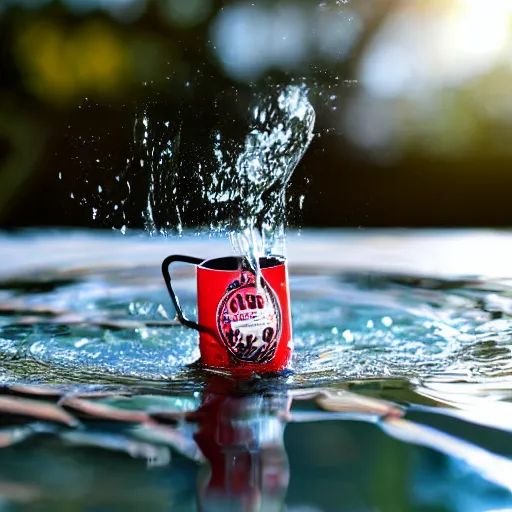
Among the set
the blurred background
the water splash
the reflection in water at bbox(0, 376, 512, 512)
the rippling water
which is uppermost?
the blurred background

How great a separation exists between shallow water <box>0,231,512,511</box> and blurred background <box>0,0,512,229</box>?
0.51m

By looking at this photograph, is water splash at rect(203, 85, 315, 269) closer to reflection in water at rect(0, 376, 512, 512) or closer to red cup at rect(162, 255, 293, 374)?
red cup at rect(162, 255, 293, 374)

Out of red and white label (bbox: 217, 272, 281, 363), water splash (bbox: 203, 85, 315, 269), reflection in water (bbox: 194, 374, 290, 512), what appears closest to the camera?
reflection in water (bbox: 194, 374, 290, 512)

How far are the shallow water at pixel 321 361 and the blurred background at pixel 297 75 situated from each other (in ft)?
1.69

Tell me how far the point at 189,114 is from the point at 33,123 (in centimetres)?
285

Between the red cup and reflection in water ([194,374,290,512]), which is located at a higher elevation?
the red cup

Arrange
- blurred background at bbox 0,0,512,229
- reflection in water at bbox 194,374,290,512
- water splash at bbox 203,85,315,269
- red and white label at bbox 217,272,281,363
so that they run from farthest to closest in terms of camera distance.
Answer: blurred background at bbox 0,0,512,229
water splash at bbox 203,85,315,269
red and white label at bbox 217,272,281,363
reflection in water at bbox 194,374,290,512

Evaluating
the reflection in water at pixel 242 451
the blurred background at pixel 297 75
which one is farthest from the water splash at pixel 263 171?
the blurred background at pixel 297 75

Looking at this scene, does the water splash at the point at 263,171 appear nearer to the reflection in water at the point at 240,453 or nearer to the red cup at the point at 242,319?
the red cup at the point at 242,319

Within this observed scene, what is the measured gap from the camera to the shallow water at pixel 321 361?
2.40 feet

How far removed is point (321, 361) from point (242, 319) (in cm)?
18

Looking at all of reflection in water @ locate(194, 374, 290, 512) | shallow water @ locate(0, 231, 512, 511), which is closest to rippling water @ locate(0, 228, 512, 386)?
shallow water @ locate(0, 231, 512, 511)

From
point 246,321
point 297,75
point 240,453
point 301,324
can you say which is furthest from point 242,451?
point 297,75

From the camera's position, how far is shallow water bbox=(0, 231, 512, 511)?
2.40 ft
